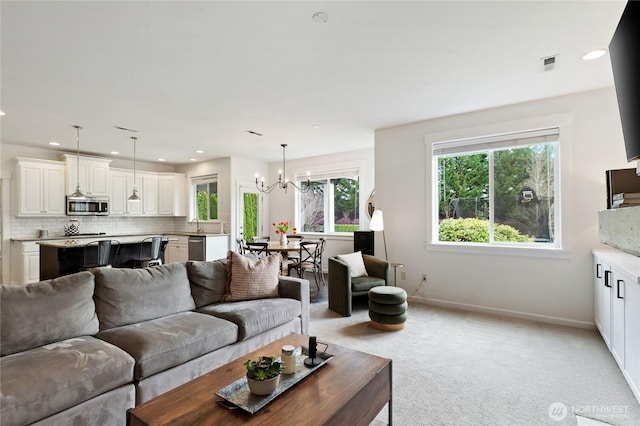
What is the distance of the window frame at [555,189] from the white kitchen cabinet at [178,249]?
5.62 meters

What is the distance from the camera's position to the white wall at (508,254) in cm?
350

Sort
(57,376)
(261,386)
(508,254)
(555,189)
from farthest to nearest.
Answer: (508,254) < (555,189) < (57,376) < (261,386)

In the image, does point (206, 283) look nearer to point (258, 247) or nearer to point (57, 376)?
point (57, 376)

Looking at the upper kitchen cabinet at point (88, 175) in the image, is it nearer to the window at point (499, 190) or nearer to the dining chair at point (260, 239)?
the dining chair at point (260, 239)

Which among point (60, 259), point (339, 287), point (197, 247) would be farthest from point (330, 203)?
point (60, 259)

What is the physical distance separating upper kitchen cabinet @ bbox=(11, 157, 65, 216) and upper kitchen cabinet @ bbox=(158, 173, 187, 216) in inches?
79.5

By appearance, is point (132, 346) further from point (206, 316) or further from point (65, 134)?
point (65, 134)

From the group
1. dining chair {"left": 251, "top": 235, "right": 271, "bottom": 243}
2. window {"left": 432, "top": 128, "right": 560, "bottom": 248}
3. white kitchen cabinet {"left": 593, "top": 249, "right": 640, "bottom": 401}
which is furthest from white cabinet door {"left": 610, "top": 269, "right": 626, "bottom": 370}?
dining chair {"left": 251, "top": 235, "right": 271, "bottom": 243}

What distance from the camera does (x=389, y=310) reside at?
3.46 metres

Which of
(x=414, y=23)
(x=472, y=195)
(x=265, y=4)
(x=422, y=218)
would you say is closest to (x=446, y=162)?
(x=472, y=195)

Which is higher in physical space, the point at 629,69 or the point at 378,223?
the point at 629,69

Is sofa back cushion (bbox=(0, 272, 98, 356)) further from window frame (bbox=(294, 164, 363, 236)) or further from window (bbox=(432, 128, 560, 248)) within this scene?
window frame (bbox=(294, 164, 363, 236))

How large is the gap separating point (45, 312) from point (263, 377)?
62.2 inches

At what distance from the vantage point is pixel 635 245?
5.39 ft
